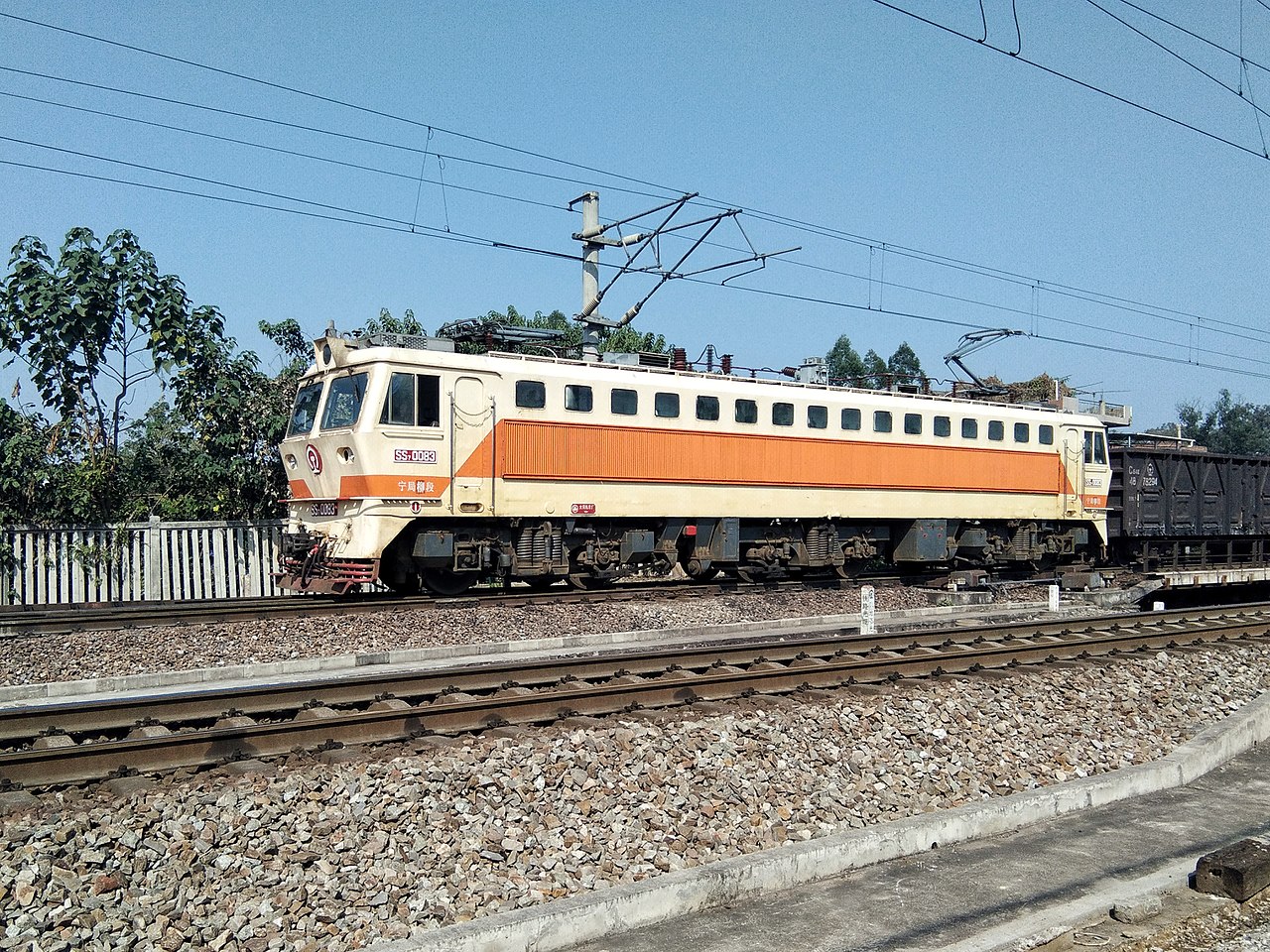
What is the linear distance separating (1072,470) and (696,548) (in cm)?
1023

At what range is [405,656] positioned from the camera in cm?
1183

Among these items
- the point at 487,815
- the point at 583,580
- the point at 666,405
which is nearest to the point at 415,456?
the point at 583,580

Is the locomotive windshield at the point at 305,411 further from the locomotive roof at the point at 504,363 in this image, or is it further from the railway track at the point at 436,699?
the railway track at the point at 436,699

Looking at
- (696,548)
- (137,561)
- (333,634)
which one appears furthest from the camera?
(696,548)

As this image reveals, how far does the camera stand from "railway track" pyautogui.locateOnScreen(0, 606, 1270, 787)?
21.8 feet

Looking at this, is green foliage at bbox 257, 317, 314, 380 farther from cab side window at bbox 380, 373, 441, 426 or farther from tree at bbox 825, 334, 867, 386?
tree at bbox 825, 334, 867, 386

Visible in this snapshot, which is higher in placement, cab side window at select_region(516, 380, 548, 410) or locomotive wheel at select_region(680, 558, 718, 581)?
cab side window at select_region(516, 380, 548, 410)

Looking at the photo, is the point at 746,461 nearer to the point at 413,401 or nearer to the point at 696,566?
the point at 696,566

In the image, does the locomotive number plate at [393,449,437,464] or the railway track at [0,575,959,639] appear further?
the locomotive number plate at [393,449,437,464]

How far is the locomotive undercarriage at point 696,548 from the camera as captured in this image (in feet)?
53.4

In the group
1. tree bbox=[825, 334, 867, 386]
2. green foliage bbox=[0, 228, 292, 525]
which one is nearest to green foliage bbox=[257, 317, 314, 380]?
green foliage bbox=[0, 228, 292, 525]

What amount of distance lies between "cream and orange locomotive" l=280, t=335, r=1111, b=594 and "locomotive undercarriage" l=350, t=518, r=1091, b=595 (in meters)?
0.04

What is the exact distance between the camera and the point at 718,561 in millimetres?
19203

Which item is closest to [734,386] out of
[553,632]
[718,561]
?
[718,561]
